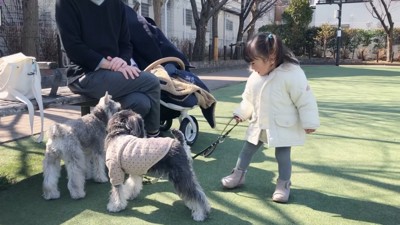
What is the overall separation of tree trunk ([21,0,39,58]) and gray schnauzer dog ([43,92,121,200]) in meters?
7.52

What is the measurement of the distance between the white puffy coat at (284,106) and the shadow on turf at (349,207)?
0.49 m

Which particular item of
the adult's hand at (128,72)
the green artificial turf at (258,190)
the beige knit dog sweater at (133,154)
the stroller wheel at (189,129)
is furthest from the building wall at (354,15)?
the beige knit dog sweater at (133,154)

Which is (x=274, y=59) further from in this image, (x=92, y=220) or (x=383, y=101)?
(x=383, y=101)

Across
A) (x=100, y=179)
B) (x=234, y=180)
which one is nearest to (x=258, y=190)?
(x=234, y=180)

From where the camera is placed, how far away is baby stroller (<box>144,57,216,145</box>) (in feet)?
15.6

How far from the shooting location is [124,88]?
3.86m

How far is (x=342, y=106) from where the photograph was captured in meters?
8.53

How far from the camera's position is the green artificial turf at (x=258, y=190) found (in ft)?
10.3

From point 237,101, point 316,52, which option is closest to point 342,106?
point 237,101

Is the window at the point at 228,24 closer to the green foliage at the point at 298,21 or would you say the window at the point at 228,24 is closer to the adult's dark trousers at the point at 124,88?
the green foliage at the point at 298,21

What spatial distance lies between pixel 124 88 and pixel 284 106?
1.46 meters

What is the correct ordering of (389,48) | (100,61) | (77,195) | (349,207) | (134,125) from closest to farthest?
(134,125)
(349,207)
(77,195)
(100,61)
(389,48)

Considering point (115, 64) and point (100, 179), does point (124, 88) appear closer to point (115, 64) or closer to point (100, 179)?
point (115, 64)

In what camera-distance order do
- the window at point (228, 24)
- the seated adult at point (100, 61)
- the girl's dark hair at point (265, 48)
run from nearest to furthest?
the girl's dark hair at point (265, 48) → the seated adult at point (100, 61) → the window at point (228, 24)
